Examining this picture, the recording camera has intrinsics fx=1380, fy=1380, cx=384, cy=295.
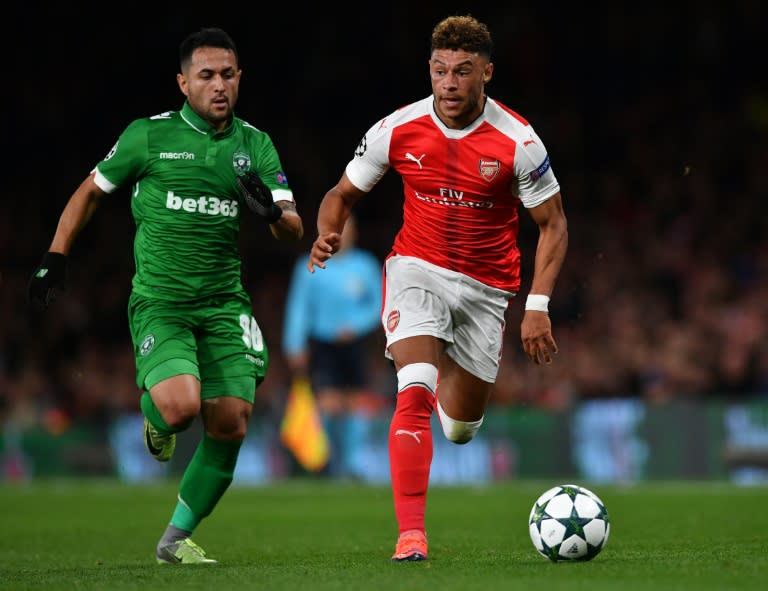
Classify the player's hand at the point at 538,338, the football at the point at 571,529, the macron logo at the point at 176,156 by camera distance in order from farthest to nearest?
1. the macron logo at the point at 176,156
2. the player's hand at the point at 538,338
3. the football at the point at 571,529

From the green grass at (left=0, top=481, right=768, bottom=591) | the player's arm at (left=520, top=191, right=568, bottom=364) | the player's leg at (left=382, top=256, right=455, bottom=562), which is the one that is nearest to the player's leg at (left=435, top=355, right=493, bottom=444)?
the player's leg at (left=382, top=256, right=455, bottom=562)

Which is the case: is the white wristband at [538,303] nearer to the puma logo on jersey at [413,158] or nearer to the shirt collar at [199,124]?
the puma logo on jersey at [413,158]

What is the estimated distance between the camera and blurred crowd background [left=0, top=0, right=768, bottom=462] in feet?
52.9

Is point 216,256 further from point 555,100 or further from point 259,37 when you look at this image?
point 259,37

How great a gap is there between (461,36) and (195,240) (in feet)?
5.46

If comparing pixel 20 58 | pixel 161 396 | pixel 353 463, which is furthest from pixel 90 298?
pixel 161 396

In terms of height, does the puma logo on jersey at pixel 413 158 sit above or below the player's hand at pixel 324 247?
above

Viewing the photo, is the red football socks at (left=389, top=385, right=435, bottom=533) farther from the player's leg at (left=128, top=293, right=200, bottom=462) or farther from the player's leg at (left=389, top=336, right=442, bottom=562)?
the player's leg at (left=128, top=293, right=200, bottom=462)

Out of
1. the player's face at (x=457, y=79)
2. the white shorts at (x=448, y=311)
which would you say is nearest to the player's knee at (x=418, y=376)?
the white shorts at (x=448, y=311)

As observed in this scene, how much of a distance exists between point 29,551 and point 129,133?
2.56 m

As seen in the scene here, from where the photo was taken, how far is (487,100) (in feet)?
22.5

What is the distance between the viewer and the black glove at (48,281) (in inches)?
258

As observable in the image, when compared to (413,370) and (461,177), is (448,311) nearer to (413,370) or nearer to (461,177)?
(413,370)

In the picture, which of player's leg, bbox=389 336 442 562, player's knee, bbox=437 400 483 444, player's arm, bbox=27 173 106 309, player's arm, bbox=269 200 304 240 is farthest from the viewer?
player's knee, bbox=437 400 483 444
